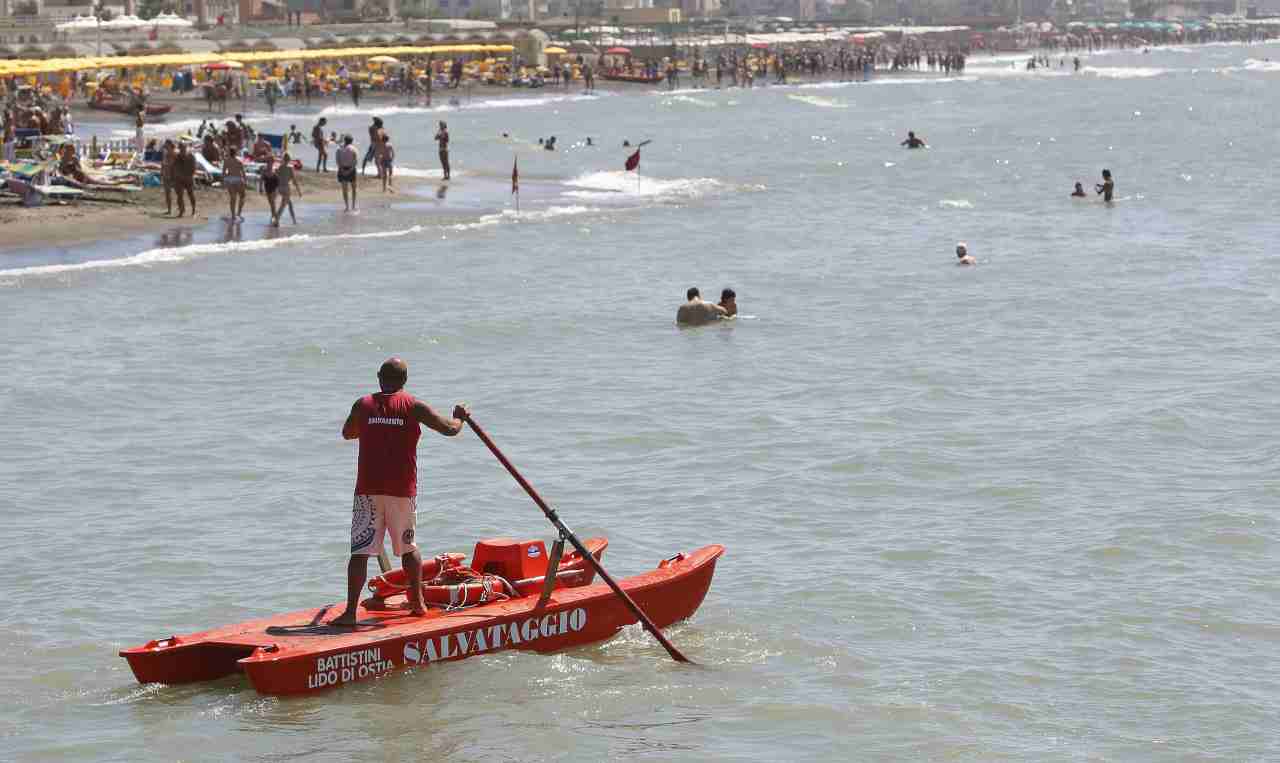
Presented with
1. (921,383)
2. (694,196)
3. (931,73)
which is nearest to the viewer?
(921,383)

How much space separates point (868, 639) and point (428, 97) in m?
70.8

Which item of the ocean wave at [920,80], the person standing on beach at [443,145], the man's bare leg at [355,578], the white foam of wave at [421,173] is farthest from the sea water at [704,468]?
the ocean wave at [920,80]

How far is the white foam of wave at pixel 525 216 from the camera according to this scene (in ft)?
119

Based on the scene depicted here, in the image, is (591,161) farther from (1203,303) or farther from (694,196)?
(1203,303)

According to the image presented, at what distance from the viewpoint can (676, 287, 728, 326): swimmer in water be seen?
2533 cm

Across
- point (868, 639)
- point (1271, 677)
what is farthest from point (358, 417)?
point (1271, 677)

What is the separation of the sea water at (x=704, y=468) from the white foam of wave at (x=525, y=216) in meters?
0.22

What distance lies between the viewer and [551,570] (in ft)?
37.5

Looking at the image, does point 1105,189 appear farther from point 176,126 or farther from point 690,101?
point 690,101

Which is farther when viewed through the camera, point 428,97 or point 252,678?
point 428,97

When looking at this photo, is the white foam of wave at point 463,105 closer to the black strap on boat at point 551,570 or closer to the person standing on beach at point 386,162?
the person standing on beach at point 386,162

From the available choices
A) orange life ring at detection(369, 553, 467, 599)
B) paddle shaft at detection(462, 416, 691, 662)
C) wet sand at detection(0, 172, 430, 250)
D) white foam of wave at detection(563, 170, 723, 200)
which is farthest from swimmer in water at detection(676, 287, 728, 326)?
white foam of wave at detection(563, 170, 723, 200)

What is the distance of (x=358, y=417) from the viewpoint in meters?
10.7

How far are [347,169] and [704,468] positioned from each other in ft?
65.7
